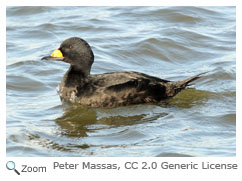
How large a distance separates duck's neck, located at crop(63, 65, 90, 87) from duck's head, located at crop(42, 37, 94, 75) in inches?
0.9

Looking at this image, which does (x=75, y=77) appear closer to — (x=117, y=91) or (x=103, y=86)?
(x=103, y=86)

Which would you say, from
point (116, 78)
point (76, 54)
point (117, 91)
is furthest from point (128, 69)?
point (117, 91)

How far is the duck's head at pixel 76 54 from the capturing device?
855cm

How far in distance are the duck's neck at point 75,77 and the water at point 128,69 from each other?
15.0 inches

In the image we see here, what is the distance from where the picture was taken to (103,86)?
810 centimetres

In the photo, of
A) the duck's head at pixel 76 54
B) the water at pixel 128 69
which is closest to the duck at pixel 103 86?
the duck's head at pixel 76 54

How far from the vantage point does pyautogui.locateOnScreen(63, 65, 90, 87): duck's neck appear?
8438 mm

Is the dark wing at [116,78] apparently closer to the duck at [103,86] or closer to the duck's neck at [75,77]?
the duck at [103,86]

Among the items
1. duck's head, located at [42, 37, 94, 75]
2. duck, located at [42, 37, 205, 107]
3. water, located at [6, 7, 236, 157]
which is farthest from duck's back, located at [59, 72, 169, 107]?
duck's head, located at [42, 37, 94, 75]

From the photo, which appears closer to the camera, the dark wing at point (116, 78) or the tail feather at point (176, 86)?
the dark wing at point (116, 78)

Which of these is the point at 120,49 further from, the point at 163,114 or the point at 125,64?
the point at 163,114

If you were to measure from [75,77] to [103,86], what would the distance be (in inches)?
25.5

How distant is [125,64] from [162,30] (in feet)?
6.99

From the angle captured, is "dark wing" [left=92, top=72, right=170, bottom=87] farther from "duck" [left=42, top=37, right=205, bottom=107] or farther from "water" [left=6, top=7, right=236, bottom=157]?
"water" [left=6, top=7, right=236, bottom=157]
